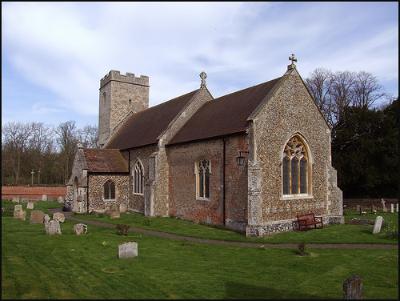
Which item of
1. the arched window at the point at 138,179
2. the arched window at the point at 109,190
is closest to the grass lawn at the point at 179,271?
the arched window at the point at 138,179

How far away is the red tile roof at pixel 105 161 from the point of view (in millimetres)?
27837

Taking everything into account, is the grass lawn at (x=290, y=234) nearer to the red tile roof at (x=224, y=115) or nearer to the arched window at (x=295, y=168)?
the arched window at (x=295, y=168)

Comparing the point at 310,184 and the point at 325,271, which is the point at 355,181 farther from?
the point at 325,271

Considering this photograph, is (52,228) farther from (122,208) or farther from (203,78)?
(203,78)

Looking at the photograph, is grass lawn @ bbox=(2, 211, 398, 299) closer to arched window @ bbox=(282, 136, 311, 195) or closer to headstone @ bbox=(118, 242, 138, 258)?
headstone @ bbox=(118, 242, 138, 258)

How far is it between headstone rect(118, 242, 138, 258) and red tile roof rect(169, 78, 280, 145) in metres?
8.45

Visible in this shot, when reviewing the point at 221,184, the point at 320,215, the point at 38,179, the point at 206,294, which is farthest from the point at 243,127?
the point at 38,179

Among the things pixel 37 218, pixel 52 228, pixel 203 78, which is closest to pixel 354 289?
pixel 52 228

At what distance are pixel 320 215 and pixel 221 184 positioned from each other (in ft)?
19.1

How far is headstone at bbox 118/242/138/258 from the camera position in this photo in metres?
12.1

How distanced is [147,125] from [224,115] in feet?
33.2

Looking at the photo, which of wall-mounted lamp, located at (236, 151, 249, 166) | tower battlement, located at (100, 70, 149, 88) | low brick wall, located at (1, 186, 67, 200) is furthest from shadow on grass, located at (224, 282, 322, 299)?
low brick wall, located at (1, 186, 67, 200)

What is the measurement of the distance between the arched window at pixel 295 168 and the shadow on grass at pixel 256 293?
33.6ft

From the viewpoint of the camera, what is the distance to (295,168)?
1972cm
